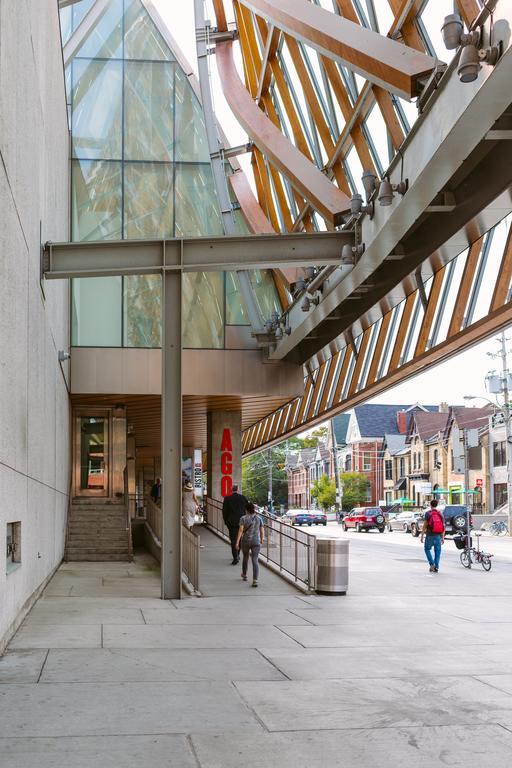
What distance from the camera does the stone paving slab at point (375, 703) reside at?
7.26 metres

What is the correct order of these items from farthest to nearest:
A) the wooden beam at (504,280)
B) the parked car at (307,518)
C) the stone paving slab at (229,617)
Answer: the parked car at (307,518) < the wooden beam at (504,280) < the stone paving slab at (229,617)

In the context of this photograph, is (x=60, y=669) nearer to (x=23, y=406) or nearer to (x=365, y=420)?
(x=23, y=406)

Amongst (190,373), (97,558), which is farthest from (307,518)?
(97,558)

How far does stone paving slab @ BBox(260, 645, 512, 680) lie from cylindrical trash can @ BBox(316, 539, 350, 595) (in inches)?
225

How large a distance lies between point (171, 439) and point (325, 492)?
89.9 metres

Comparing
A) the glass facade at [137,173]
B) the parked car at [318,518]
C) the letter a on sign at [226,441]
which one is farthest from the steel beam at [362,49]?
the parked car at [318,518]

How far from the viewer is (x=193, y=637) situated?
11.6 meters

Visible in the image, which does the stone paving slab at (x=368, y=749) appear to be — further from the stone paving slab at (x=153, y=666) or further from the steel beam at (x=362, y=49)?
the steel beam at (x=362, y=49)

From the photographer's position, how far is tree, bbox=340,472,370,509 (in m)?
97.8

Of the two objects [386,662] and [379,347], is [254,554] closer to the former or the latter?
[386,662]

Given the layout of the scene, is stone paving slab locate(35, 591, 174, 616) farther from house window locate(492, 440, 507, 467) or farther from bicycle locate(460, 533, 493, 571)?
house window locate(492, 440, 507, 467)

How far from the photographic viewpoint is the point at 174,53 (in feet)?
96.4

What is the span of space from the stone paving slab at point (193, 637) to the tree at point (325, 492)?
3647 inches

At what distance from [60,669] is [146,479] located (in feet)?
211
